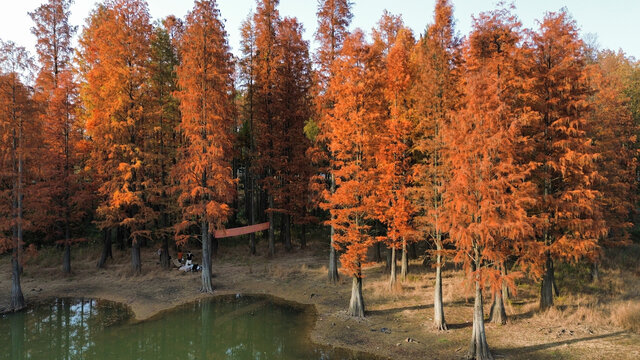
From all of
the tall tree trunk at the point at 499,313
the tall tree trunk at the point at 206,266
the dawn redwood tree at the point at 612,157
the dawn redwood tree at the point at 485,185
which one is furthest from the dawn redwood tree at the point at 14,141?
the dawn redwood tree at the point at 612,157

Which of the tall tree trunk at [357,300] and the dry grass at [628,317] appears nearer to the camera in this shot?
the dry grass at [628,317]

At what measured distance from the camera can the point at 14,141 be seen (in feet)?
62.3

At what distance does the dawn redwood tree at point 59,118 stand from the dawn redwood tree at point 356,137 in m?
19.4

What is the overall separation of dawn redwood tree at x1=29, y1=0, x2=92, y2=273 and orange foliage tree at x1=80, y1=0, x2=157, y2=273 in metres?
1.86

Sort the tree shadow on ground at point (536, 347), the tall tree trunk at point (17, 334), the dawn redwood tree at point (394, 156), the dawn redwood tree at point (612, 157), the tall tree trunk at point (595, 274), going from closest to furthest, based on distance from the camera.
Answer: the tree shadow on ground at point (536, 347) < the tall tree trunk at point (17, 334) < the dawn redwood tree at point (394, 156) < the dawn redwood tree at point (612, 157) < the tall tree trunk at point (595, 274)

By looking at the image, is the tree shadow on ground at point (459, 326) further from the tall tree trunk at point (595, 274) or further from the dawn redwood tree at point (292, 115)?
the dawn redwood tree at point (292, 115)

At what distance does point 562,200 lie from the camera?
592 inches

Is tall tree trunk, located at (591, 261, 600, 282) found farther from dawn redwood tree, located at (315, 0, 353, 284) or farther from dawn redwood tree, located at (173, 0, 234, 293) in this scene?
dawn redwood tree, located at (173, 0, 234, 293)

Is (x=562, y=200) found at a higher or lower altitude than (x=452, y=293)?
higher

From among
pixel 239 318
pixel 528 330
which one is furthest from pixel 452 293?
pixel 239 318

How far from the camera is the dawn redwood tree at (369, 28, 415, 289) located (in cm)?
1692

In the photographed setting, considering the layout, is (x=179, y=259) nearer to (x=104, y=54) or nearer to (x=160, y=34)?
(x=104, y=54)

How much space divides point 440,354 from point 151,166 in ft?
69.8

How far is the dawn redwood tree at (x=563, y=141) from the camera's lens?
585 inches
